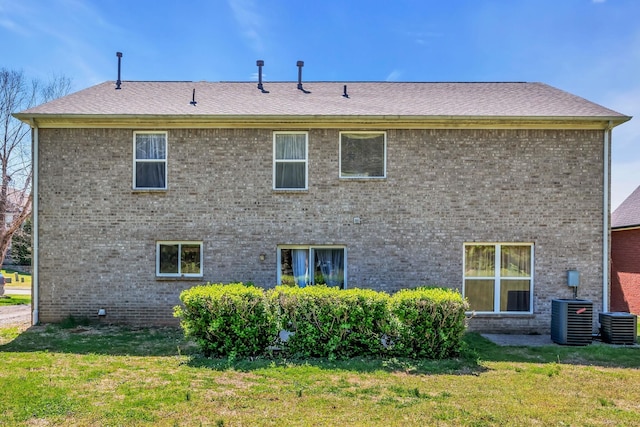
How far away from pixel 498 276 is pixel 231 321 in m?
6.67

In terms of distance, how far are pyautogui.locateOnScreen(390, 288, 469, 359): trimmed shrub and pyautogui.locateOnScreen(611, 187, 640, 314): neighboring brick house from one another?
10436 mm

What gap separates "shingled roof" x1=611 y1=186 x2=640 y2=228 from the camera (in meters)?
13.8

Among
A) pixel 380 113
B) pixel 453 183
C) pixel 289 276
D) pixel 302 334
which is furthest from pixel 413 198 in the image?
pixel 302 334

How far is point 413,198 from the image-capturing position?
32.2 ft

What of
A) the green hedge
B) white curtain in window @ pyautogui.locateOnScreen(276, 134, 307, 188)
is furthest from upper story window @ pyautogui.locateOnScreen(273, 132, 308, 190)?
the green hedge

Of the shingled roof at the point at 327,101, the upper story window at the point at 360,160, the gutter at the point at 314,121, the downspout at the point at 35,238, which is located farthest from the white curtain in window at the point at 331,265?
the downspout at the point at 35,238

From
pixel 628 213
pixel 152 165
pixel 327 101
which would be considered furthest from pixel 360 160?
pixel 628 213

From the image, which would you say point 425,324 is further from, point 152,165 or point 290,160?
point 152,165

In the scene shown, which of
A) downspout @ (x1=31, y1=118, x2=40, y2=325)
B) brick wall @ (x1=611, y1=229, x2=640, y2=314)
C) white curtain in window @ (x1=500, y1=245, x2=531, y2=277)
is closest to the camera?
downspout @ (x1=31, y1=118, x2=40, y2=325)

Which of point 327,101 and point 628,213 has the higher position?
point 327,101

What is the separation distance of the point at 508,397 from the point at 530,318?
517 cm

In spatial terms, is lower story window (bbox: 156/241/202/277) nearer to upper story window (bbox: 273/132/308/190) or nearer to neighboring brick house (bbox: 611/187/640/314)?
upper story window (bbox: 273/132/308/190)

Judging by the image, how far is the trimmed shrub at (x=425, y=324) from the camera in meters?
6.98

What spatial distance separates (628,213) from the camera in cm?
1484
